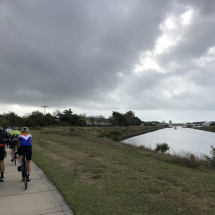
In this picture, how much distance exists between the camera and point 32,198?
16.1 feet

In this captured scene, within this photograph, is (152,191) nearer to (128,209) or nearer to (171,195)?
(171,195)

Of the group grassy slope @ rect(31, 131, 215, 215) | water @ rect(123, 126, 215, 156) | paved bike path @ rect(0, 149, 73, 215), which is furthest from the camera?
water @ rect(123, 126, 215, 156)

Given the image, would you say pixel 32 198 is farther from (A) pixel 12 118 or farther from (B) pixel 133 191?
(A) pixel 12 118

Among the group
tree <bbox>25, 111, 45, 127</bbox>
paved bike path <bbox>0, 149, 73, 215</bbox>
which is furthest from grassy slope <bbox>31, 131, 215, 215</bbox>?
tree <bbox>25, 111, 45, 127</bbox>

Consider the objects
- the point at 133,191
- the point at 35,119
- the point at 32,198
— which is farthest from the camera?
the point at 35,119

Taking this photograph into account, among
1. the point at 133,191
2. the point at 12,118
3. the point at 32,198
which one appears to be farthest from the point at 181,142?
the point at 12,118

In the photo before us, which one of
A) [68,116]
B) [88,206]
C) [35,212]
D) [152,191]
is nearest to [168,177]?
[152,191]

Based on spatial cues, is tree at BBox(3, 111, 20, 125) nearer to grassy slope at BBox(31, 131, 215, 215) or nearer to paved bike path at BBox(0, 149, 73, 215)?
grassy slope at BBox(31, 131, 215, 215)

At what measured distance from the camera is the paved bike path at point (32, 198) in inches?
166

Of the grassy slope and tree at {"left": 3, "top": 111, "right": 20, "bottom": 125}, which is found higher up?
tree at {"left": 3, "top": 111, "right": 20, "bottom": 125}

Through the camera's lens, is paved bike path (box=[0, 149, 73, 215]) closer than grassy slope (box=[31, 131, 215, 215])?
Yes

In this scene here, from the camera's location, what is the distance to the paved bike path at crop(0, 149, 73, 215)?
4.22 metres

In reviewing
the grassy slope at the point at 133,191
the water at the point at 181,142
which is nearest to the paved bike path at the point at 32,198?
the grassy slope at the point at 133,191

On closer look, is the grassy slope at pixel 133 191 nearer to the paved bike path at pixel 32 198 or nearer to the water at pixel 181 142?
the paved bike path at pixel 32 198
